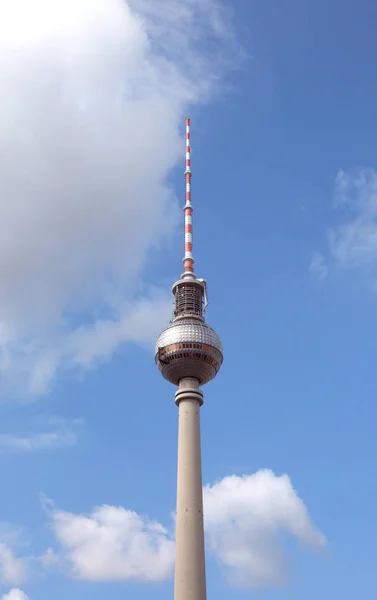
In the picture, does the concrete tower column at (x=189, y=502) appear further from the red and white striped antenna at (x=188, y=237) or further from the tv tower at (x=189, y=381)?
the red and white striped antenna at (x=188, y=237)

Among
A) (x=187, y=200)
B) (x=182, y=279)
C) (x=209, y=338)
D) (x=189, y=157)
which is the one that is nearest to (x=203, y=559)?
(x=209, y=338)

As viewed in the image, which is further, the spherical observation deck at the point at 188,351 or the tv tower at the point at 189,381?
the spherical observation deck at the point at 188,351

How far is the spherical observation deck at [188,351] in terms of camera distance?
11250 centimetres

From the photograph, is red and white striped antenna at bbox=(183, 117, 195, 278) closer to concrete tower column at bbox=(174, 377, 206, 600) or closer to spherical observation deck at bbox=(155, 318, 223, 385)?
spherical observation deck at bbox=(155, 318, 223, 385)

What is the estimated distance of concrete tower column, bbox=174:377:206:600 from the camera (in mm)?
96562

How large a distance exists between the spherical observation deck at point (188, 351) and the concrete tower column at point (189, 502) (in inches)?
76.0

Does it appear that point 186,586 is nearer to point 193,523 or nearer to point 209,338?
point 193,523

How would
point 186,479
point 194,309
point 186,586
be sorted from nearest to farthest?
point 186,586 < point 186,479 < point 194,309

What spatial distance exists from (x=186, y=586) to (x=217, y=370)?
34109 mm

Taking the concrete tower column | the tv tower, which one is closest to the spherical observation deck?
the tv tower

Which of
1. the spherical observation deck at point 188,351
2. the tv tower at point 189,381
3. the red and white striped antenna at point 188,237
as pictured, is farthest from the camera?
the red and white striped antenna at point 188,237

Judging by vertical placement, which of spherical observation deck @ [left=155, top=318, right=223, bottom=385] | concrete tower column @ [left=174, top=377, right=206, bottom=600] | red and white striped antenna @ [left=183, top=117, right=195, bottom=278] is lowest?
concrete tower column @ [left=174, top=377, right=206, bottom=600]

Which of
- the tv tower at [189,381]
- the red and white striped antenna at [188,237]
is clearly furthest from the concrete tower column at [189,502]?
the red and white striped antenna at [188,237]

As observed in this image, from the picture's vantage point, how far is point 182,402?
11212 centimetres
